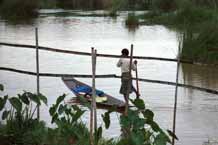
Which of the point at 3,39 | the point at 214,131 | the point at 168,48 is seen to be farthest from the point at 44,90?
the point at 3,39

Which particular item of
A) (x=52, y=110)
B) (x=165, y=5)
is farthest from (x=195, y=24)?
(x=52, y=110)

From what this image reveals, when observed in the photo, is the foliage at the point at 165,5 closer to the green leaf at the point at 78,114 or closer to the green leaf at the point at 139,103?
the green leaf at the point at 78,114

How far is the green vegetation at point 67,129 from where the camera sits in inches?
185

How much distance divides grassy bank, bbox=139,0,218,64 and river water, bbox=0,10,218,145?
18.6 inches

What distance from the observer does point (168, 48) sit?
23.7 meters

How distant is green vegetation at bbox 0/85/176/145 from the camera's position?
4.70m

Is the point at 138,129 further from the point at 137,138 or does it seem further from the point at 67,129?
the point at 67,129

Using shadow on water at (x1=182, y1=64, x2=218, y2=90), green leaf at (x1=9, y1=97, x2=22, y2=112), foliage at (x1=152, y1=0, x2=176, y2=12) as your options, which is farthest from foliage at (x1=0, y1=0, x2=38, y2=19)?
green leaf at (x1=9, y1=97, x2=22, y2=112)

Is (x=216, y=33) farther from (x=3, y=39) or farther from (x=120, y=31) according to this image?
(x=120, y=31)

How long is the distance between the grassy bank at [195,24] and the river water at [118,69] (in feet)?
1.55

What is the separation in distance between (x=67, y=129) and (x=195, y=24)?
25.6 m

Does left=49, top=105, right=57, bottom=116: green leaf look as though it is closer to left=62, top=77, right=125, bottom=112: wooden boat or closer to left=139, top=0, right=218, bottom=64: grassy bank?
left=62, top=77, right=125, bottom=112: wooden boat

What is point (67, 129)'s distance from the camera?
502 cm

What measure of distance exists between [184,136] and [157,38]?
64.3 ft
